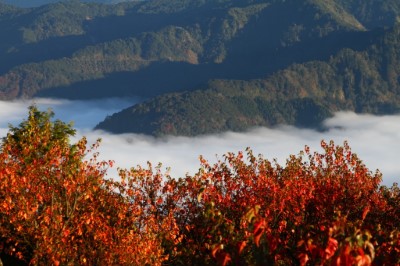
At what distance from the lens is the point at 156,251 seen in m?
44.2

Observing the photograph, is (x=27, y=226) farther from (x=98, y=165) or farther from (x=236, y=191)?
(x=236, y=191)

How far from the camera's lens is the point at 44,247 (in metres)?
44.4

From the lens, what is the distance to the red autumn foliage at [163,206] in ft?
147

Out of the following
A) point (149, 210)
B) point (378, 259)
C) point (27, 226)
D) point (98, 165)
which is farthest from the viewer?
point (98, 165)

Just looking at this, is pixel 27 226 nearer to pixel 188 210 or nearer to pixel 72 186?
pixel 72 186

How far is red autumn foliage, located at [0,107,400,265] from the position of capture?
44906 mm

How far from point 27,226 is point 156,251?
11.9 meters

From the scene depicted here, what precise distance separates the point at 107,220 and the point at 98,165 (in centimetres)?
802

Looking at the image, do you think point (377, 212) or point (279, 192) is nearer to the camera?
point (279, 192)

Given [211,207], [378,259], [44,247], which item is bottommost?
[44,247]

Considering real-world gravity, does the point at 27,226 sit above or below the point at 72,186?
below

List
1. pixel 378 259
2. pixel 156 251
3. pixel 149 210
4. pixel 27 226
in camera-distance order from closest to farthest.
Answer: pixel 378 259 < pixel 156 251 < pixel 27 226 < pixel 149 210

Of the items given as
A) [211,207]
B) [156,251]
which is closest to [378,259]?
[211,207]

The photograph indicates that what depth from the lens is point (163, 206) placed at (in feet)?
190
